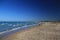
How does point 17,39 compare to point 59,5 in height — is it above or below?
below

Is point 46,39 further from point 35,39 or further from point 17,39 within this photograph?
point 17,39

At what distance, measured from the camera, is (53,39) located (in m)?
3.24

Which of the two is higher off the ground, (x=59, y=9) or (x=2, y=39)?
(x=59, y=9)

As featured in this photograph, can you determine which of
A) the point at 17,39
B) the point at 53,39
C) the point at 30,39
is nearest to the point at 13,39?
the point at 17,39

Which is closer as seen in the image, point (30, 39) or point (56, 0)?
point (30, 39)

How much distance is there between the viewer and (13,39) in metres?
3.17

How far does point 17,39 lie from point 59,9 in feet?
11.5

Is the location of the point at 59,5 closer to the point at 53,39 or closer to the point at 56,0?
the point at 56,0

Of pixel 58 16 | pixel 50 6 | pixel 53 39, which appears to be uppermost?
pixel 50 6

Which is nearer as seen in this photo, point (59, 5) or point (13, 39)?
point (13, 39)

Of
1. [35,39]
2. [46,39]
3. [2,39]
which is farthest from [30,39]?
[2,39]

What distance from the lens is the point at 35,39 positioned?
3211 millimetres

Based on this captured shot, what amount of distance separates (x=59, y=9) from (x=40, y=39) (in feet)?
10.7

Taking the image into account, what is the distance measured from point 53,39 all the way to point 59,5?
3.21 m
